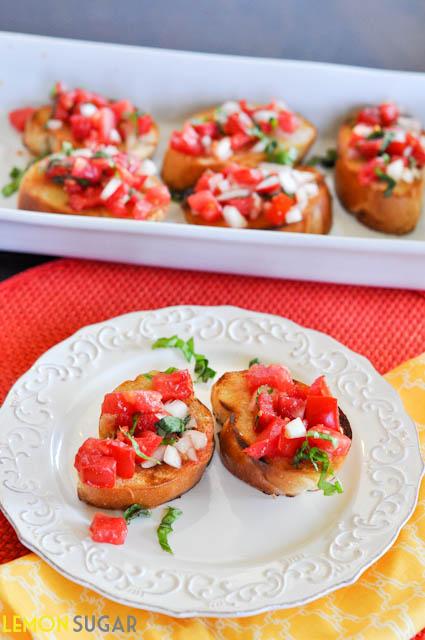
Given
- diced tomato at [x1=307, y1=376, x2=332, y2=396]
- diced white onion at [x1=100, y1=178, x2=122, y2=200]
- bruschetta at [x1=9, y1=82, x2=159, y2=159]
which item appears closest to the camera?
diced tomato at [x1=307, y1=376, x2=332, y2=396]

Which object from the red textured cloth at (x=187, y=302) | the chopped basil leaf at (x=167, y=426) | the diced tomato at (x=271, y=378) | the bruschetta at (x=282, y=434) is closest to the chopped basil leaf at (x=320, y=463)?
the bruschetta at (x=282, y=434)

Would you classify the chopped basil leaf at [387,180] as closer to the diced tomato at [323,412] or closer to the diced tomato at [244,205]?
the diced tomato at [244,205]

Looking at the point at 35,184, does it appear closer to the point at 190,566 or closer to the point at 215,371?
the point at 215,371

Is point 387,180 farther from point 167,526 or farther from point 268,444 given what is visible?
point 167,526

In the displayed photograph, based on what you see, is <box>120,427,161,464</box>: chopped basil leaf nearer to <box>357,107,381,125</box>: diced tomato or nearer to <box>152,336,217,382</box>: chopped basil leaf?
<box>152,336,217,382</box>: chopped basil leaf

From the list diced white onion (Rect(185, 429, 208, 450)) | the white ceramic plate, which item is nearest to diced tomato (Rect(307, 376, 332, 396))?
the white ceramic plate

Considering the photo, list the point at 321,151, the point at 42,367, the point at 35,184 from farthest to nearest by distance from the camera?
1. the point at 321,151
2. the point at 35,184
3. the point at 42,367

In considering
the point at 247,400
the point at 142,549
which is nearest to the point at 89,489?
the point at 142,549
